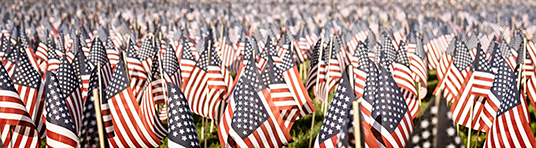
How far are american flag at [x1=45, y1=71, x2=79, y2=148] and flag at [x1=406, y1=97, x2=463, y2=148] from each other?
3.84 meters

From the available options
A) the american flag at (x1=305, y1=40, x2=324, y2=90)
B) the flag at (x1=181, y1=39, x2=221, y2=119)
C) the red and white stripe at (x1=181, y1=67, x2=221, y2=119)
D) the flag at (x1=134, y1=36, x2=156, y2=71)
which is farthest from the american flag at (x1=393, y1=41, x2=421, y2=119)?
the flag at (x1=134, y1=36, x2=156, y2=71)

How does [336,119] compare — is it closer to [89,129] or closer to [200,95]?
[89,129]

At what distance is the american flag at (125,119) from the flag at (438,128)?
408cm

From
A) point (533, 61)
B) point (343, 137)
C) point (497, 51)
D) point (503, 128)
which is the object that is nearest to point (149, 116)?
point (343, 137)

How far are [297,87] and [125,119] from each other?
115 inches

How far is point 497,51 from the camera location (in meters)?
8.55

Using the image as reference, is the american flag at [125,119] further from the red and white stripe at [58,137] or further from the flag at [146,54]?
the flag at [146,54]

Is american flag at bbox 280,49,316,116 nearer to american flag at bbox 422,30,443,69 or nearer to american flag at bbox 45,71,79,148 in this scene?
american flag at bbox 45,71,79,148

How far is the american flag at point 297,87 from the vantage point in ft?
27.0

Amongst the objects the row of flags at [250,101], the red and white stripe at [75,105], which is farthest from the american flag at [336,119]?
the red and white stripe at [75,105]

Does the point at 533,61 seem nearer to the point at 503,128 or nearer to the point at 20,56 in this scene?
the point at 503,128

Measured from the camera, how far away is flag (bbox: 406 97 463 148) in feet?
12.9

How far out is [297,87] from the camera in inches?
335

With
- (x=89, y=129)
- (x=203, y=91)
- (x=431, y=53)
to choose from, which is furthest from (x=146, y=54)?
(x=431, y=53)
